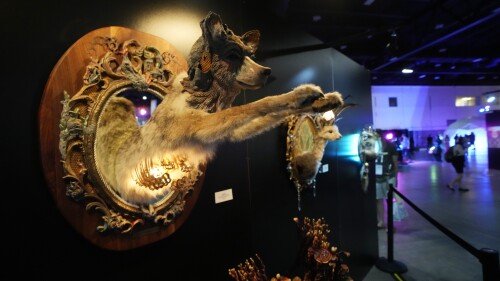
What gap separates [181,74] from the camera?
1.67 metres

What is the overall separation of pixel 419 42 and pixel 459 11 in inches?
36.7

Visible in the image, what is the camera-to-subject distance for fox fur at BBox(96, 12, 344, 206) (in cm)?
118

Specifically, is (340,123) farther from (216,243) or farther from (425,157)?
(425,157)

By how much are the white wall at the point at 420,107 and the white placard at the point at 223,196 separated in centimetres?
1288

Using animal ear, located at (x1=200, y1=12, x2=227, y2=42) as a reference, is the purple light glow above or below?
below

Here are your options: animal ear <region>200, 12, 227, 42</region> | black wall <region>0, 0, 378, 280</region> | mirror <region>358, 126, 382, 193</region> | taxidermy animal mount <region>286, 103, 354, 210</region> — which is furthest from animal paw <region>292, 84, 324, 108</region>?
mirror <region>358, 126, 382, 193</region>

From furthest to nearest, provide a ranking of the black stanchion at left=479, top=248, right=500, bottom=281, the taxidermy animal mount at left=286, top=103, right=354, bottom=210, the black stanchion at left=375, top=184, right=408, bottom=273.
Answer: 1. the black stanchion at left=375, top=184, right=408, bottom=273
2. the taxidermy animal mount at left=286, top=103, right=354, bottom=210
3. the black stanchion at left=479, top=248, right=500, bottom=281

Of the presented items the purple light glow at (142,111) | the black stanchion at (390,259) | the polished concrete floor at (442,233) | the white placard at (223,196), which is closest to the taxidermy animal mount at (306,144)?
the white placard at (223,196)

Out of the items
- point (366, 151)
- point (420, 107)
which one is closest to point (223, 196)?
point (366, 151)

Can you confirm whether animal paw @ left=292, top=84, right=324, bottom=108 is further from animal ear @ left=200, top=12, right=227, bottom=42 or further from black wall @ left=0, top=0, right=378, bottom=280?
black wall @ left=0, top=0, right=378, bottom=280

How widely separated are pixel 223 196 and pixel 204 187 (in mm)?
199

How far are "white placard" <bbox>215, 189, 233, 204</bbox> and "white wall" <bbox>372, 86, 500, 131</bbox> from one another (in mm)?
12877

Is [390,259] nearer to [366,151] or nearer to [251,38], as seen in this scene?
[366,151]

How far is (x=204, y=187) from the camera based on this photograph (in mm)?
2078
